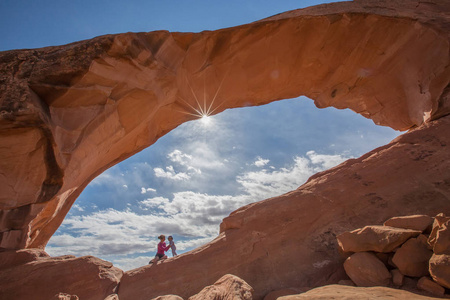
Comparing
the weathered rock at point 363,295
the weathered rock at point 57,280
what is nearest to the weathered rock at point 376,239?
the weathered rock at point 363,295

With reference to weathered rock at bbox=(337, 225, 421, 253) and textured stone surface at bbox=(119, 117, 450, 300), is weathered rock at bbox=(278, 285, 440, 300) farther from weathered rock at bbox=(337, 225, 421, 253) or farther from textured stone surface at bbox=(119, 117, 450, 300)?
textured stone surface at bbox=(119, 117, 450, 300)

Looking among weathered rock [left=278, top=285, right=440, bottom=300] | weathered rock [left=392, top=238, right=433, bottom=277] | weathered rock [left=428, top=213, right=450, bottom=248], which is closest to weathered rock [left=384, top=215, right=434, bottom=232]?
weathered rock [left=392, top=238, right=433, bottom=277]

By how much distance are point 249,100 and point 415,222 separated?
7.66 metres

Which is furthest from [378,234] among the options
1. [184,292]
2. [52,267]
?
[52,267]

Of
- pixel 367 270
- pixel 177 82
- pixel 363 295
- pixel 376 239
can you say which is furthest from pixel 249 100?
pixel 363 295

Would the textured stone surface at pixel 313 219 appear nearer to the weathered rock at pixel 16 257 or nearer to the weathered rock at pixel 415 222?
the weathered rock at pixel 415 222

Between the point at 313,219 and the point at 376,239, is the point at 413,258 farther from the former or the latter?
the point at 313,219

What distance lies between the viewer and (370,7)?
8.09 meters

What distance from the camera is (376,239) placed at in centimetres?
353

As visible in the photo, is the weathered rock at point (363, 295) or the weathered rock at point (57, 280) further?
the weathered rock at point (57, 280)

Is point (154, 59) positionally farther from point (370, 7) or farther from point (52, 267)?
point (370, 7)

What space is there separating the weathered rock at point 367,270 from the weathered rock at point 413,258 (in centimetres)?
21

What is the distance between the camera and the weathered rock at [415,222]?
11.2ft

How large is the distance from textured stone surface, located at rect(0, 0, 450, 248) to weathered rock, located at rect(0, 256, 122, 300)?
2.74 feet
